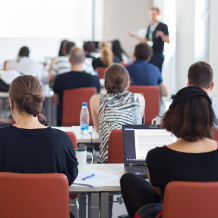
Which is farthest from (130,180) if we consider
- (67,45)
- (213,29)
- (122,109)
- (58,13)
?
(58,13)

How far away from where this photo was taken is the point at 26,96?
1.86 metres

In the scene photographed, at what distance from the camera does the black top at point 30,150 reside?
5.82 feet

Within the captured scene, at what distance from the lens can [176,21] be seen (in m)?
6.91

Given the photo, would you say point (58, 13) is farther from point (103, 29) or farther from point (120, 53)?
point (120, 53)

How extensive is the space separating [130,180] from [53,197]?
0.40m

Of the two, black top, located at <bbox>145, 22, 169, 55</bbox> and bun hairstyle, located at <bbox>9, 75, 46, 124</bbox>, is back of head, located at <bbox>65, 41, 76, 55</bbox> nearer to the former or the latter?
black top, located at <bbox>145, 22, 169, 55</bbox>

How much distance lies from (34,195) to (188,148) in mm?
684

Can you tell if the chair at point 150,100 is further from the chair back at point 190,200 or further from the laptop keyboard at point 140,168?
the chair back at point 190,200

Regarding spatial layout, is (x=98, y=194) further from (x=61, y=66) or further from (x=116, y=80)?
(x=61, y=66)

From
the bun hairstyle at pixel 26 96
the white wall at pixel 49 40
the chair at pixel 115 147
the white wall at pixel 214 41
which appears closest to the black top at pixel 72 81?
the white wall at pixel 214 41

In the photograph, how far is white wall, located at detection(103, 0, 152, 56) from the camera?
10602mm

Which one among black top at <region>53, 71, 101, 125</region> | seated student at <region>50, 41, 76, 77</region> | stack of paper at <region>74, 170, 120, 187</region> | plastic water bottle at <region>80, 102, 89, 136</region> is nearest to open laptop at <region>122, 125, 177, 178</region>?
stack of paper at <region>74, 170, 120, 187</region>

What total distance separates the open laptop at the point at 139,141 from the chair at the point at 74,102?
1883mm

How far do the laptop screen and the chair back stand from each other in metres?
0.72
